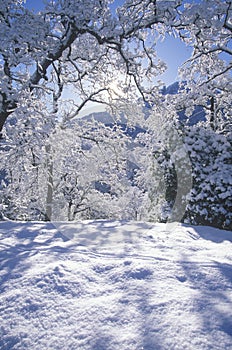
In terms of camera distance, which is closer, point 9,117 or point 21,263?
point 21,263

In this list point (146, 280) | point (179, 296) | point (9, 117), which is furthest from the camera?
point (9, 117)

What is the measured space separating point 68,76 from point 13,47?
4796mm

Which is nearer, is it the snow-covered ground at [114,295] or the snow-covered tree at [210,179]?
the snow-covered ground at [114,295]

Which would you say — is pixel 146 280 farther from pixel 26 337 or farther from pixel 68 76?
pixel 68 76

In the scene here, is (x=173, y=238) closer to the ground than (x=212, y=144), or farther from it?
closer to the ground

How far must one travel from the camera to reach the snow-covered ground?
1.45 meters

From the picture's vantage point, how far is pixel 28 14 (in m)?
5.68

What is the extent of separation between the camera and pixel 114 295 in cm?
188

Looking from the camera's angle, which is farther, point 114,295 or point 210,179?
point 210,179

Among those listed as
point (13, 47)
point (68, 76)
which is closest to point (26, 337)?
point (13, 47)

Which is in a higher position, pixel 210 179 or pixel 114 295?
pixel 210 179

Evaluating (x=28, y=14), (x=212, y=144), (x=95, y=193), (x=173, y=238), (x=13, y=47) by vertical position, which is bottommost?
(x=95, y=193)

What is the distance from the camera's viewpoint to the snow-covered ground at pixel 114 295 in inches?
56.9

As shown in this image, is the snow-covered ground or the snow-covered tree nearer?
the snow-covered ground
